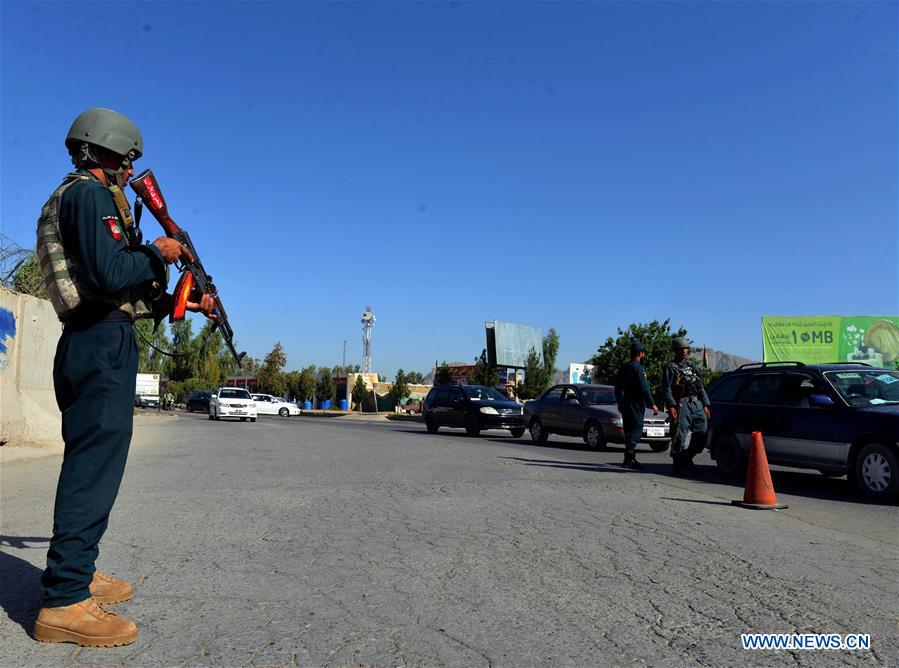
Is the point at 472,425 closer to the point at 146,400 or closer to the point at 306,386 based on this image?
the point at 146,400

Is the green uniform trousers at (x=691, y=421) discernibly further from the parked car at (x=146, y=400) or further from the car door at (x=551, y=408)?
the parked car at (x=146, y=400)

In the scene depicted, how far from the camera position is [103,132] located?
3387 millimetres

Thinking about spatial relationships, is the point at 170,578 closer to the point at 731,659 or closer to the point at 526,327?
the point at 731,659

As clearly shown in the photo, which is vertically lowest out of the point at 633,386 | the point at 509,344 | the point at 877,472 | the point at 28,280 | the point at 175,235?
the point at 877,472

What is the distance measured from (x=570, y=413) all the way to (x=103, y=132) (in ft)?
47.4

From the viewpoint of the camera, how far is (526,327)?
54.9 meters

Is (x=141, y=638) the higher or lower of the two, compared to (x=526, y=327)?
lower

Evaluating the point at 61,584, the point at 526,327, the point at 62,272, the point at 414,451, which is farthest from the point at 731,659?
the point at 526,327

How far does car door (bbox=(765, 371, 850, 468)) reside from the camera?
863cm

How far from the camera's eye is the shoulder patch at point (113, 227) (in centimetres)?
315

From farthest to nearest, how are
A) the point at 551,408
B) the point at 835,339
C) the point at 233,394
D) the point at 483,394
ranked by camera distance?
the point at 835,339 < the point at 233,394 < the point at 483,394 < the point at 551,408

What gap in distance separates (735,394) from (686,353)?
2.96ft

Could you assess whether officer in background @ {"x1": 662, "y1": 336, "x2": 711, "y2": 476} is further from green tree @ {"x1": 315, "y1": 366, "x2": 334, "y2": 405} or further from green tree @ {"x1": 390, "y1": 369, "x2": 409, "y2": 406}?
green tree @ {"x1": 315, "y1": 366, "x2": 334, "y2": 405}

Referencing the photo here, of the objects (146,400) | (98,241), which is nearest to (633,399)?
(98,241)
